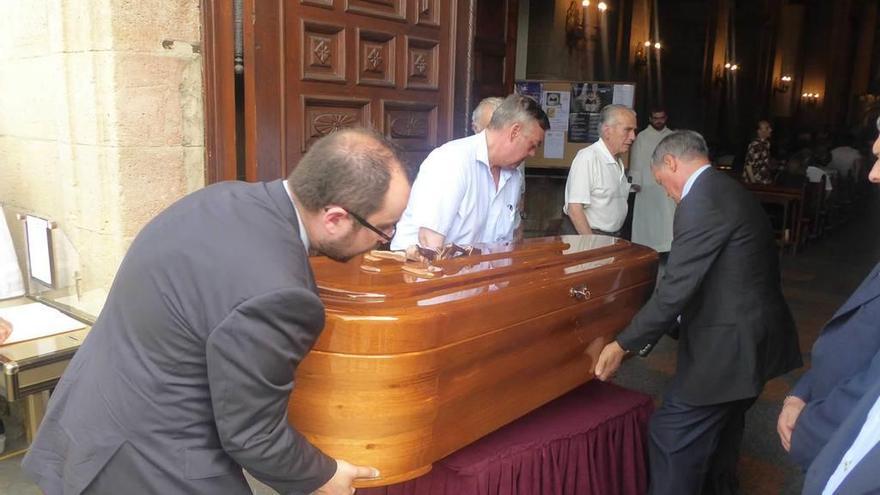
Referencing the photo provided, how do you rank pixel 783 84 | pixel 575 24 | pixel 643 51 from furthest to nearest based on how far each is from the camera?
pixel 783 84, pixel 643 51, pixel 575 24

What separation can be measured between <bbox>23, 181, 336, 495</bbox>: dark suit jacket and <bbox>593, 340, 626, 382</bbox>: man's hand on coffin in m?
1.09

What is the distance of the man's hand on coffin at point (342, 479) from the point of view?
1507mm

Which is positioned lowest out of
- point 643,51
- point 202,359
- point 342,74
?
point 202,359

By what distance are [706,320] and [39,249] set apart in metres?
2.70

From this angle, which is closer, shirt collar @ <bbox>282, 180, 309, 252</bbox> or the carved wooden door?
shirt collar @ <bbox>282, 180, 309, 252</bbox>

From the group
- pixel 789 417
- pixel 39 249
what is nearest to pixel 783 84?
pixel 789 417

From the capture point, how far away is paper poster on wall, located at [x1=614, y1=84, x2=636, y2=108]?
6.98 meters

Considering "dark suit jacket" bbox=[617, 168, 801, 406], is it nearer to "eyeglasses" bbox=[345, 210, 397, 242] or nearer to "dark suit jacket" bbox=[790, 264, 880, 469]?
"dark suit jacket" bbox=[790, 264, 880, 469]

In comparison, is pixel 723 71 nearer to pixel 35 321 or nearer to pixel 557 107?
pixel 557 107

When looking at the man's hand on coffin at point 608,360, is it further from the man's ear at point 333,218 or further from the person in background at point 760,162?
the person in background at point 760,162

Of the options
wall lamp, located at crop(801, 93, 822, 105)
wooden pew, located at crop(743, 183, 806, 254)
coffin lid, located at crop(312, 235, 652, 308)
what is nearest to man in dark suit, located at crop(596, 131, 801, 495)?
coffin lid, located at crop(312, 235, 652, 308)

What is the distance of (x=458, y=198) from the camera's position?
9.27 ft

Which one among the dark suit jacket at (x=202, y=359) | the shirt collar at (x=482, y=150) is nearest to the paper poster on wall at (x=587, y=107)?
the shirt collar at (x=482, y=150)

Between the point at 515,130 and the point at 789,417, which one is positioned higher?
the point at 515,130
